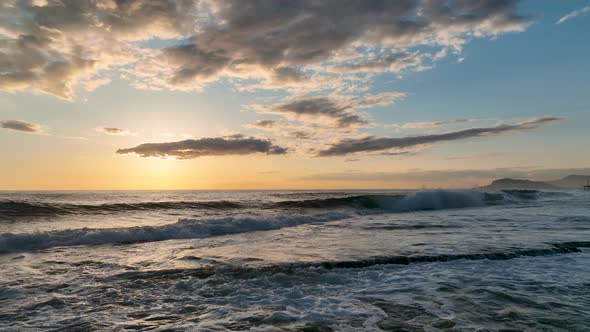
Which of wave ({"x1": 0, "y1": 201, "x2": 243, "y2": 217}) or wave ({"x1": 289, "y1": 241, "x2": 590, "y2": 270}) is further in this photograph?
wave ({"x1": 0, "y1": 201, "x2": 243, "y2": 217})

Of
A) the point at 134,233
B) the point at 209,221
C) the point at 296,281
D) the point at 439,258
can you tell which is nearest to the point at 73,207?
the point at 209,221

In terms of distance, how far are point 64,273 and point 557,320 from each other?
9868 millimetres

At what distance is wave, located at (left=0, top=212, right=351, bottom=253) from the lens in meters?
11.9

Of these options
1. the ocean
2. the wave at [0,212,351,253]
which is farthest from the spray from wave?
the ocean

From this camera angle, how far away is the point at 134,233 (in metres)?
14.0

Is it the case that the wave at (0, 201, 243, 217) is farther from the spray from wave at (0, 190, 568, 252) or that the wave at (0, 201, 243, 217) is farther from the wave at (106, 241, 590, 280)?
the wave at (106, 241, 590, 280)

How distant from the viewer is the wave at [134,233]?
1185cm

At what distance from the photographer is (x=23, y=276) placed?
7777mm

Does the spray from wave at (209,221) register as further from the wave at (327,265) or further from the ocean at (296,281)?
Answer: the wave at (327,265)

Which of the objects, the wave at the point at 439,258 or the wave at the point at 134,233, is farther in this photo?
the wave at the point at 134,233

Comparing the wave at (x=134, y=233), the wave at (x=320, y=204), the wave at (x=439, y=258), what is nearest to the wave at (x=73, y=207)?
the wave at (x=320, y=204)

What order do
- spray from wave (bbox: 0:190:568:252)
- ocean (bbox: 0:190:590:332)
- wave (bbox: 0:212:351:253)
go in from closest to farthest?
ocean (bbox: 0:190:590:332), wave (bbox: 0:212:351:253), spray from wave (bbox: 0:190:568:252)

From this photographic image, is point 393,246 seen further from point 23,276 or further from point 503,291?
point 23,276

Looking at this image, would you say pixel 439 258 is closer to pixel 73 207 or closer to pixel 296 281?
Answer: pixel 296 281
